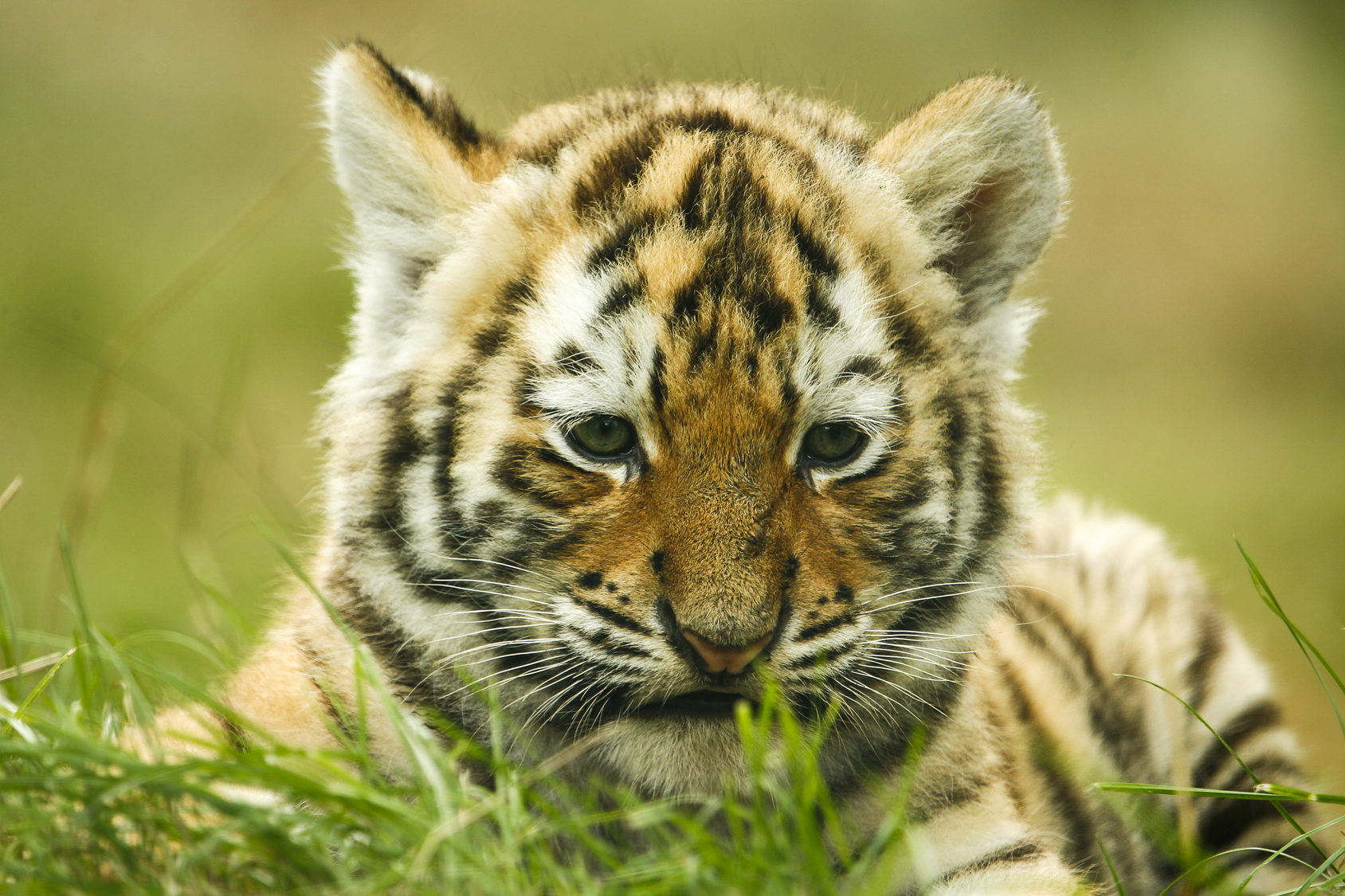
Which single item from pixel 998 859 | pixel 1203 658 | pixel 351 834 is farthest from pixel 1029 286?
pixel 351 834

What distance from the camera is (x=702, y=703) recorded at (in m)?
2.43

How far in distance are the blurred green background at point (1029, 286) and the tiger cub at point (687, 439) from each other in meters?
3.99

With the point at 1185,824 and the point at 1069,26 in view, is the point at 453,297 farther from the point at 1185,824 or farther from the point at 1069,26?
the point at 1069,26

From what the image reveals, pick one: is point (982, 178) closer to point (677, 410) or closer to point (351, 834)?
point (677, 410)

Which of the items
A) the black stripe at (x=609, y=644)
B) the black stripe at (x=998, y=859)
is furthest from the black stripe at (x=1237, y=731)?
the black stripe at (x=609, y=644)

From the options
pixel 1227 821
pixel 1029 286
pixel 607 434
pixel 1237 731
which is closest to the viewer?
pixel 607 434

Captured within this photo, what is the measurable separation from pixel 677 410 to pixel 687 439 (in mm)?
62

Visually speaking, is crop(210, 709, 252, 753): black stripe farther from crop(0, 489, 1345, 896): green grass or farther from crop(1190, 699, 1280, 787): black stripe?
crop(1190, 699, 1280, 787): black stripe

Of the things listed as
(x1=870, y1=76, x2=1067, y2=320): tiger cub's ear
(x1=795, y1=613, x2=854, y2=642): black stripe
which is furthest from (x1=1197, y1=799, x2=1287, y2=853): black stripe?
(x1=795, y1=613, x2=854, y2=642): black stripe

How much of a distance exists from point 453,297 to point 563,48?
307 inches

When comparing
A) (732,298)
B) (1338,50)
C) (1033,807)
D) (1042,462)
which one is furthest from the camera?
(1338,50)

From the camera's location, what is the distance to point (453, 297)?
2717 millimetres

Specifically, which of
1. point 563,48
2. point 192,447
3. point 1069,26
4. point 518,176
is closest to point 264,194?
point 192,447

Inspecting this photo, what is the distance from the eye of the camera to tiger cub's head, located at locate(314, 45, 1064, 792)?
2379 millimetres
